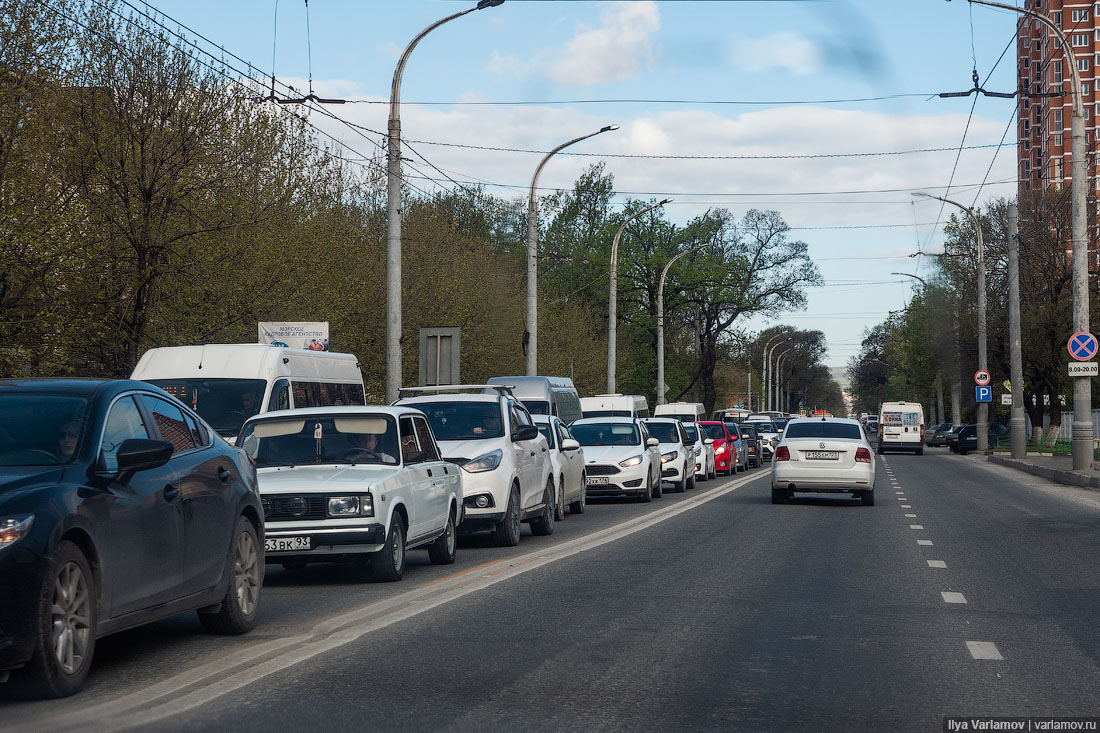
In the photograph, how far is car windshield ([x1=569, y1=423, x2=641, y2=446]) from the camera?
27.1 metres

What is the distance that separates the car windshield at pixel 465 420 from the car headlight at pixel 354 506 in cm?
510

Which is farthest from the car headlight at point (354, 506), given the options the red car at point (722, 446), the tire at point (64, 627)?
the red car at point (722, 446)

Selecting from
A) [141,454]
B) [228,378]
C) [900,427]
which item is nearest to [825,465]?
[228,378]

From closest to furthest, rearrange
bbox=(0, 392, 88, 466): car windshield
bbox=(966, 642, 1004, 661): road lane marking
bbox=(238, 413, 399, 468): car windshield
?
bbox=(0, 392, 88, 466): car windshield, bbox=(966, 642, 1004, 661): road lane marking, bbox=(238, 413, 399, 468): car windshield

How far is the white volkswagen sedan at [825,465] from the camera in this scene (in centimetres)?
2411

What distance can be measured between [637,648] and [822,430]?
17.2 meters

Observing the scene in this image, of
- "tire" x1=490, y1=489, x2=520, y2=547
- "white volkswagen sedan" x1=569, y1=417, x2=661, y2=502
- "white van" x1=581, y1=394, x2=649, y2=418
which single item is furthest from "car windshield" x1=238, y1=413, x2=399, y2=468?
"white van" x1=581, y1=394, x2=649, y2=418

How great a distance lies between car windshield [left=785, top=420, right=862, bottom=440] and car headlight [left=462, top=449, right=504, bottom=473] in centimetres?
1023

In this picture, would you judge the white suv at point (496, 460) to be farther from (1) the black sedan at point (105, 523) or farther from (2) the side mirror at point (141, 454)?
(2) the side mirror at point (141, 454)

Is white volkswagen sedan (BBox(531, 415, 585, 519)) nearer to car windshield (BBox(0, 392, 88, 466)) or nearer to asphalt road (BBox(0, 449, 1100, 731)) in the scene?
asphalt road (BBox(0, 449, 1100, 731))

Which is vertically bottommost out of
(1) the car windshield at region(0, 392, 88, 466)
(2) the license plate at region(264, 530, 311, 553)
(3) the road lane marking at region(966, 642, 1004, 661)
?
(3) the road lane marking at region(966, 642, 1004, 661)

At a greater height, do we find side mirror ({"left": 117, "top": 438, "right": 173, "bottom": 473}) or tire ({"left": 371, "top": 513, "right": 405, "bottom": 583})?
side mirror ({"left": 117, "top": 438, "right": 173, "bottom": 473})

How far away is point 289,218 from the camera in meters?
33.3

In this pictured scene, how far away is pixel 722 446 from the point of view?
41.6 m
